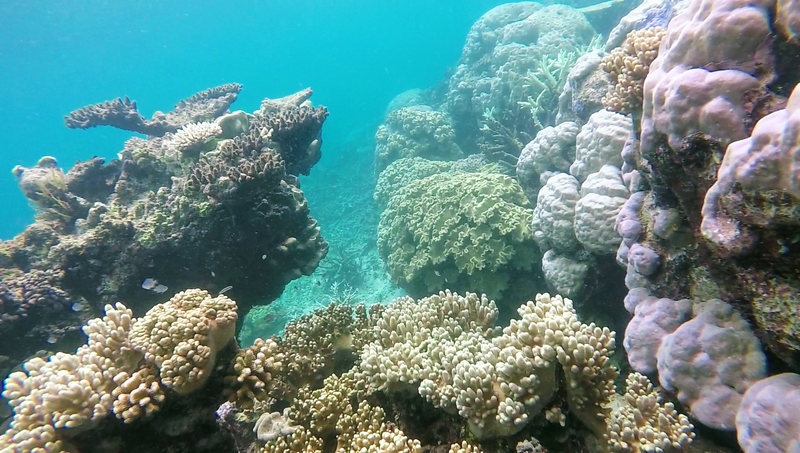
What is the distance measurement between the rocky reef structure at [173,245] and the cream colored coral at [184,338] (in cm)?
313

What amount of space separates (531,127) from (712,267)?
27.7ft

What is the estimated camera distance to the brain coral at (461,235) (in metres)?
7.05

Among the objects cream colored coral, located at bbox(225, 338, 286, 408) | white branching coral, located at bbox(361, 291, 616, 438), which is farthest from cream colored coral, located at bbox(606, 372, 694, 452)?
cream colored coral, located at bbox(225, 338, 286, 408)

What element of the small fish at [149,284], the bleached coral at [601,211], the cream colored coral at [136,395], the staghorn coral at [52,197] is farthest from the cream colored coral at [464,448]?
the staghorn coral at [52,197]

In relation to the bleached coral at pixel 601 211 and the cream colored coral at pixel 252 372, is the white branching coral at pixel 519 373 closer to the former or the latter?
the cream colored coral at pixel 252 372

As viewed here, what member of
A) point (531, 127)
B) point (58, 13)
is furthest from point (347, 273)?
point (58, 13)

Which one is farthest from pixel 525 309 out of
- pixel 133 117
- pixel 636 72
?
pixel 133 117

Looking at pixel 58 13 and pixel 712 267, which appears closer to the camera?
pixel 712 267

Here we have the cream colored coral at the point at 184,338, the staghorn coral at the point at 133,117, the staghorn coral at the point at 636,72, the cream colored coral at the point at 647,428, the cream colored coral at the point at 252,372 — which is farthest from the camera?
the staghorn coral at the point at 133,117

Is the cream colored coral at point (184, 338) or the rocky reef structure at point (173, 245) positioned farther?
the rocky reef structure at point (173, 245)

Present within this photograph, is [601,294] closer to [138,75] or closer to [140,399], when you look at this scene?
[140,399]

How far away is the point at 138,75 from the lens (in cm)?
10025

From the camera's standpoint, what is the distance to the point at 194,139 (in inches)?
289

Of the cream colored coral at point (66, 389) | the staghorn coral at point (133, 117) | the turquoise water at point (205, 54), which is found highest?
the turquoise water at point (205, 54)
